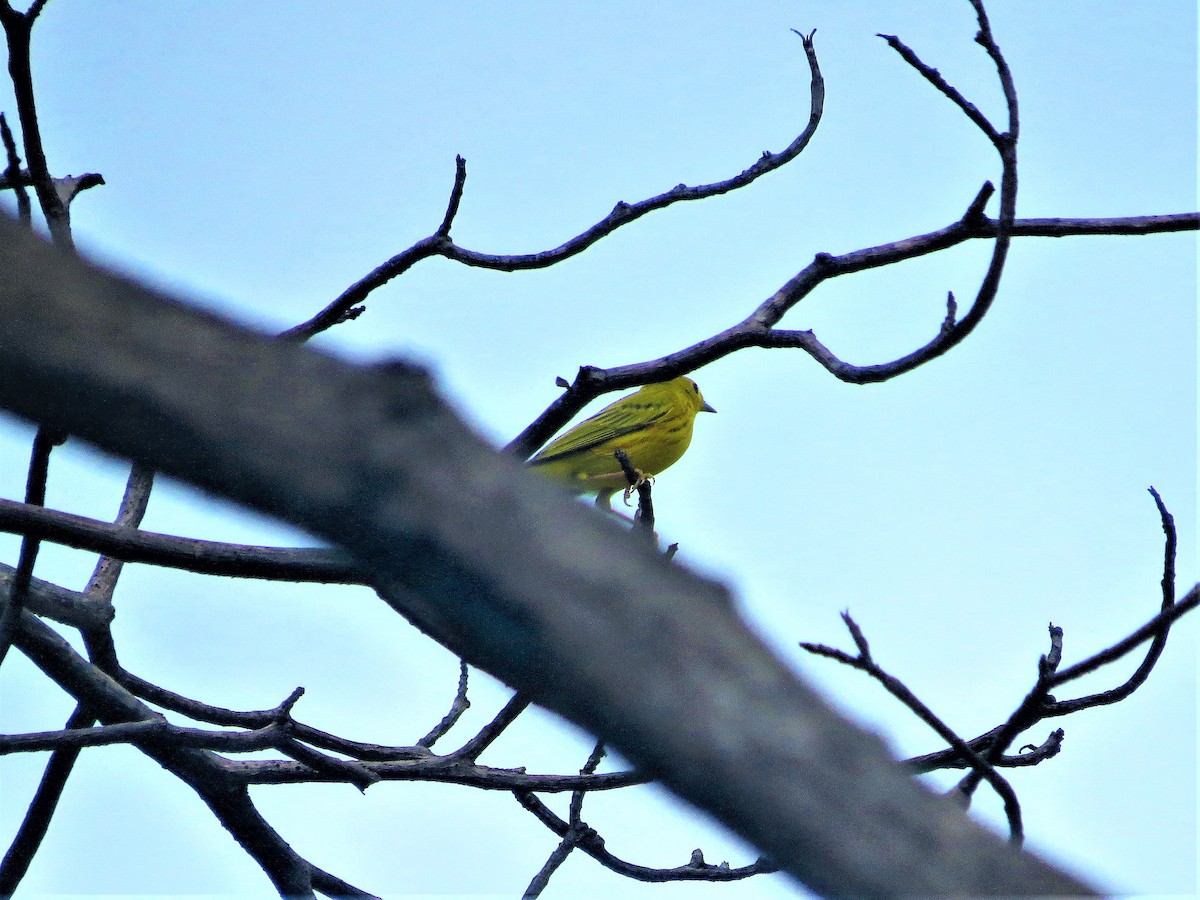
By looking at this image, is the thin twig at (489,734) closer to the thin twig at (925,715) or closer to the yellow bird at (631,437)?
the thin twig at (925,715)

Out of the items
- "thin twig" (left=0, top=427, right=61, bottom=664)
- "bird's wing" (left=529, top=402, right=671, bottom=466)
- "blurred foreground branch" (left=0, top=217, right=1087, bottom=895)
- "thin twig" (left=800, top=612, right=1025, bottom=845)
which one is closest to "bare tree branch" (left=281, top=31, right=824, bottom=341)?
"thin twig" (left=0, top=427, right=61, bottom=664)

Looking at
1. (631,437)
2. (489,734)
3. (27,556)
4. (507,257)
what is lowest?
(489,734)

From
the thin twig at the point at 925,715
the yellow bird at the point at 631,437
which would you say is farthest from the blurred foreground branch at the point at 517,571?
the yellow bird at the point at 631,437

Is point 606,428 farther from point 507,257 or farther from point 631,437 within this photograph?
point 507,257

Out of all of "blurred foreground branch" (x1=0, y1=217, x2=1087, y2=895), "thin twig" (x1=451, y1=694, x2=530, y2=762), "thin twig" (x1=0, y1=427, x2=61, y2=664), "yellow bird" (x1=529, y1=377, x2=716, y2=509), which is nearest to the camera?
"blurred foreground branch" (x1=0, y1=217, x2=1087, y2=895)

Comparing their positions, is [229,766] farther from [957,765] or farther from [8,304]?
[8,304]

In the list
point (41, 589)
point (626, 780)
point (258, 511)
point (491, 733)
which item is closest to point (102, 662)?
point (41, 589)

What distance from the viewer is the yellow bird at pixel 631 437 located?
748 centimetres

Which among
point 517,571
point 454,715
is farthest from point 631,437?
point 517,571

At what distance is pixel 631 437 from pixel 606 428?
184 mm

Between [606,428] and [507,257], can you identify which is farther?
[606,428]

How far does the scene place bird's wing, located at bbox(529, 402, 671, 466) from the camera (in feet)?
24.6

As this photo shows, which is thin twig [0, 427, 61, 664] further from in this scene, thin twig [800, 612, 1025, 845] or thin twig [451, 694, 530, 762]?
thin twig [800, 612, 1025, 845]

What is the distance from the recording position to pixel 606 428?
299 inches
